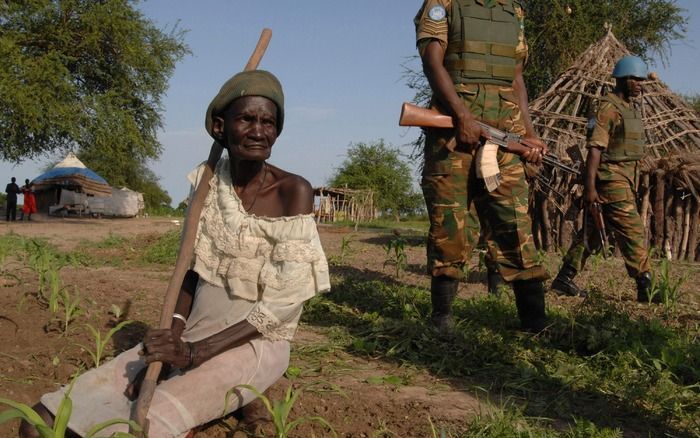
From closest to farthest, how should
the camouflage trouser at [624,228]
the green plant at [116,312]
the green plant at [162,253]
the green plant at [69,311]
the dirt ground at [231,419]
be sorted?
the dirt ground at [231,419] < the green plant at [69,311] < the green plant at [116,312] < the camouflage trouser at [624,228] < the green plant at [162,253]

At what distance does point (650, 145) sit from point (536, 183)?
6.37ft

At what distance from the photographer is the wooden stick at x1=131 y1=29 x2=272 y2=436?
1.99m

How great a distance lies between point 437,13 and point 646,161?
264 inches

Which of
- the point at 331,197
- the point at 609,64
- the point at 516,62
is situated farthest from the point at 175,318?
the point at 331,197

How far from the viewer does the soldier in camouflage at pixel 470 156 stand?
385cm

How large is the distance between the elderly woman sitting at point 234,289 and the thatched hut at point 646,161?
6827mm

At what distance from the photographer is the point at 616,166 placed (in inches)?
221

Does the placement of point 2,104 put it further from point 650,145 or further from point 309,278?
point 309,278

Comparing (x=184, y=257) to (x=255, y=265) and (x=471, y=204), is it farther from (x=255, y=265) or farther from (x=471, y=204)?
(x=471, y=204)

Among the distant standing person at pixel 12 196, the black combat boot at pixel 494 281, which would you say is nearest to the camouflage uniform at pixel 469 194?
the black combat boot at pixel 494 281

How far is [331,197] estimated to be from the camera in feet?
101

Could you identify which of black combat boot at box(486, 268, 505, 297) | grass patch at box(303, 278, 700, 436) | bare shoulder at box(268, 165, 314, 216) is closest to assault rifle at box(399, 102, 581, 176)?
grass patch at box(303, 278, 700, 436)

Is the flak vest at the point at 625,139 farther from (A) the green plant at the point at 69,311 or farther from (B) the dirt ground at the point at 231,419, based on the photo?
(A) the green plant at the point at 69,311

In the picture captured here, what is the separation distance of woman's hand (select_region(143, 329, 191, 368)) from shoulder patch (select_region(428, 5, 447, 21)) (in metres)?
2.54
